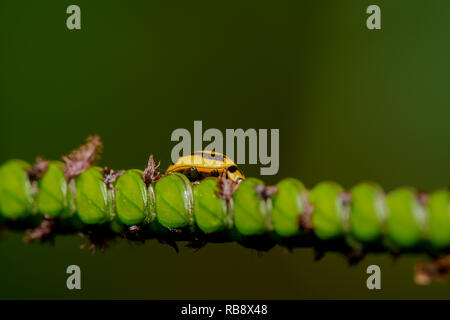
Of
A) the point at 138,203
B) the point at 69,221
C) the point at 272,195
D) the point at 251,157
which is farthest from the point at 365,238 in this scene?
the point at 251,157

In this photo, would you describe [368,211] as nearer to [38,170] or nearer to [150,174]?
[150,174]

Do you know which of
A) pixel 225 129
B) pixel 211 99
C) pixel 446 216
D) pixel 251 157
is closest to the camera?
pixel 446 216

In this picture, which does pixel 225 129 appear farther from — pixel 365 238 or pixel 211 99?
pixel 365 238

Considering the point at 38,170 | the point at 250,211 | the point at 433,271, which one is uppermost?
the point at 38,170

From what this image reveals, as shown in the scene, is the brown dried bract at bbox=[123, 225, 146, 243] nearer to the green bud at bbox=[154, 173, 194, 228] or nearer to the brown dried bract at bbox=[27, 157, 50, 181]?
Answer: the green bud at bbox=[154, 173, 194, 228]

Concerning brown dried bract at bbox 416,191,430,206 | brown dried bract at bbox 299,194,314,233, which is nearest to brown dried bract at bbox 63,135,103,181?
brown dried bract at bbox 299,194,314,233

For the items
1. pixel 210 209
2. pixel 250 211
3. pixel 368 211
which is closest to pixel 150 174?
pixel 210 209

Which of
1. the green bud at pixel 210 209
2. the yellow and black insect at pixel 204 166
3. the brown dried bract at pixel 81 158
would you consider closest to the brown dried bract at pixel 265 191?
the green bud at pixel 210 209
